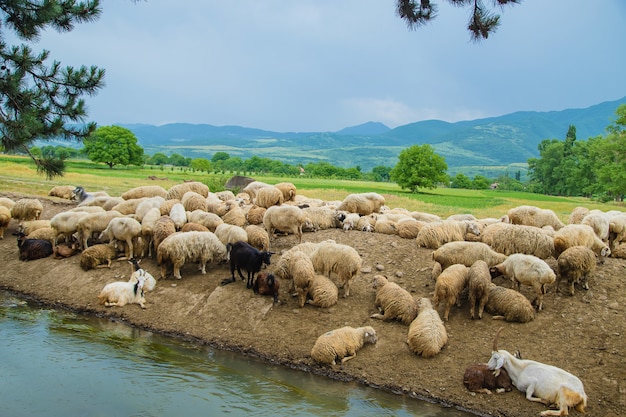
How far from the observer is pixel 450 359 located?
9.04 metres

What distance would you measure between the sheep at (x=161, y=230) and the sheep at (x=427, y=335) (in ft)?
22.3

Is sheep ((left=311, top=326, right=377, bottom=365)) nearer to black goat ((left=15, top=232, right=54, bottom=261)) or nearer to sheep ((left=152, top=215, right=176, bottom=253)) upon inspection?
sheep ((left=152, top=215, right=176, bottom=253))

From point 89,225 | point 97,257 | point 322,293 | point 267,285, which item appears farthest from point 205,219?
point 322,293

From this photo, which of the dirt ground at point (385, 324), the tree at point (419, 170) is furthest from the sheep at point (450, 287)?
the tree at point (419, 170)

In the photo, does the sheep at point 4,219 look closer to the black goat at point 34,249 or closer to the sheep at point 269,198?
the black goat at point 34,249

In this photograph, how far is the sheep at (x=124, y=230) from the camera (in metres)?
13.1

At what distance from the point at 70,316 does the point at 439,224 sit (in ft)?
30.8

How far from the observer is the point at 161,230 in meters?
13.0

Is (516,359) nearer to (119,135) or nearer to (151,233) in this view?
(151,233)

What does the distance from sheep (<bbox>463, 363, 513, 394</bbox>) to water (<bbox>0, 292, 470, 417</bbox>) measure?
0.65 m

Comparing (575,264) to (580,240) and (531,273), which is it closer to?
(531,273)

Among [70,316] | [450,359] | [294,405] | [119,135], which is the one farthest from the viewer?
[119,135]

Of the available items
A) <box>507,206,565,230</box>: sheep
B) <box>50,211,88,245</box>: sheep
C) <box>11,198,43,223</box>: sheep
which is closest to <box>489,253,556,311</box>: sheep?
<box>507,206,565,230</box>: sheep

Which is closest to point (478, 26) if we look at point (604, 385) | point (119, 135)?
point (604, 385)
